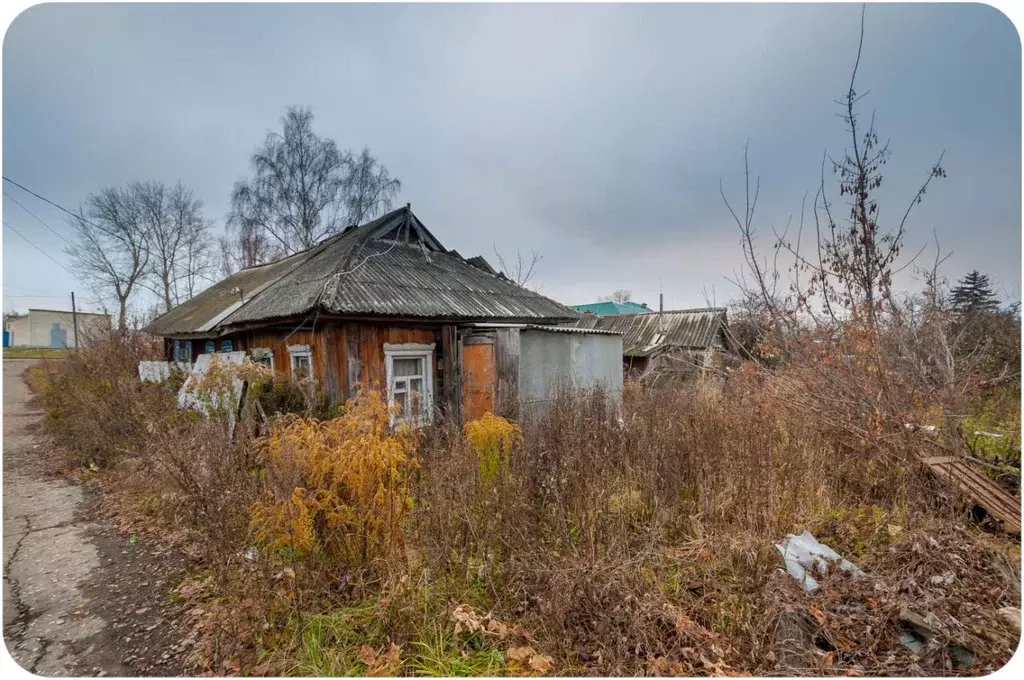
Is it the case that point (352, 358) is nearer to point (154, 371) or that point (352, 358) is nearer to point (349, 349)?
point (349, 349)

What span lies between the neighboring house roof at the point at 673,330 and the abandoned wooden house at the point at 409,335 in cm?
772

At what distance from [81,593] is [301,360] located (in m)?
3.77

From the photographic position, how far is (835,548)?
3.35 m

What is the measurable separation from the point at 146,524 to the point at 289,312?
287cm

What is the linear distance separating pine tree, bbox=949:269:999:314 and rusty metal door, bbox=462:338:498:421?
5.77 m

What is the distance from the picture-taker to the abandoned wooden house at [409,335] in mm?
6098

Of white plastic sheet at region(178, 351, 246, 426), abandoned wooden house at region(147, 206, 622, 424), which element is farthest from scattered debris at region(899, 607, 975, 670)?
white plastic sheet at region(178, 351, 246, 426)

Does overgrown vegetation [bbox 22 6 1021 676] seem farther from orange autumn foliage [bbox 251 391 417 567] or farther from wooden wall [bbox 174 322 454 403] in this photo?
wooden wall [bbox 174 322 454 403]

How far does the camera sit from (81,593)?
342cm

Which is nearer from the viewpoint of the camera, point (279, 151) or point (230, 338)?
point (230, 338)

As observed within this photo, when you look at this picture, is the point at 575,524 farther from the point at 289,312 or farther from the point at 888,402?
the point at 289,312

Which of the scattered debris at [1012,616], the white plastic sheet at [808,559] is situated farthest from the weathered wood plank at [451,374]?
the scattered debris at [1012,616]

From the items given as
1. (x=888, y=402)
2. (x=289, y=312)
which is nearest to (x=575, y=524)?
(x=888, y=402)

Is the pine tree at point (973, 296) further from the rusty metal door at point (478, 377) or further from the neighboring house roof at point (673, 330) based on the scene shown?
the neighboring house roof at point (673, 330)
